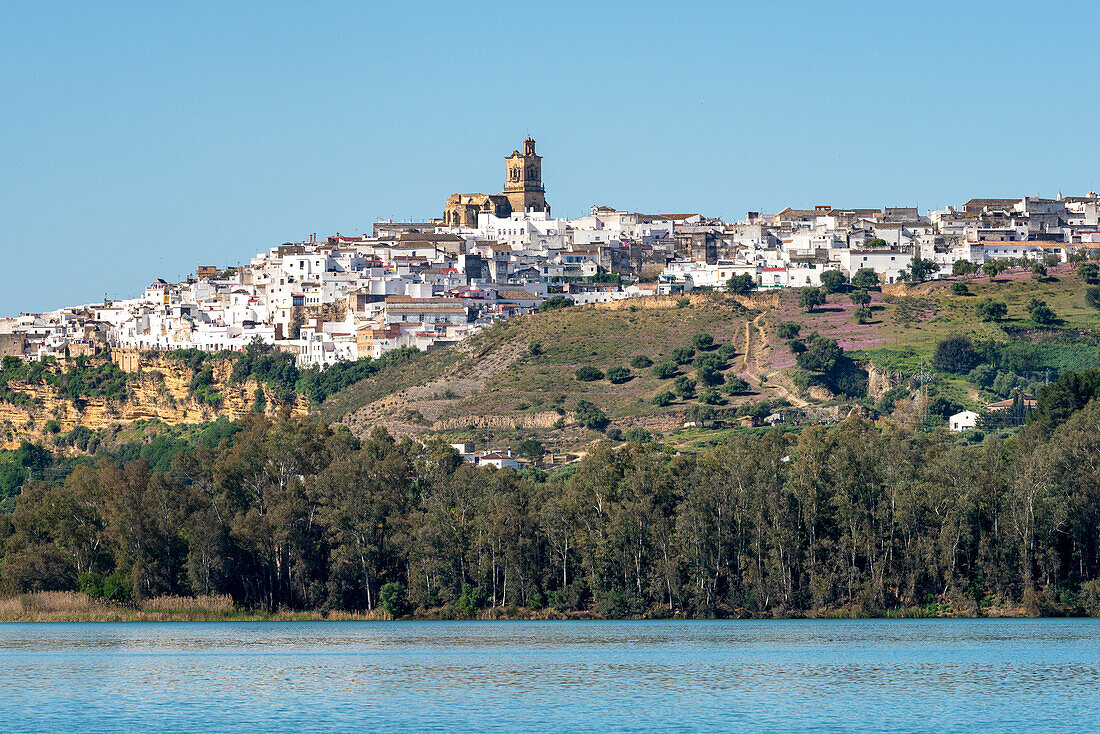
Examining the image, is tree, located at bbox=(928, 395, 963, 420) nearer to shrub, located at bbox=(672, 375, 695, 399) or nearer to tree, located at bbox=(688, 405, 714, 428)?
tree, located at bbox=(688, 405, 714, 428)

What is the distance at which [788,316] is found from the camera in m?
106

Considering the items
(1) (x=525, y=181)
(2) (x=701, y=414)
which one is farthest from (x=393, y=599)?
(1) (x=525, y=181)

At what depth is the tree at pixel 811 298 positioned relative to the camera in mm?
108000

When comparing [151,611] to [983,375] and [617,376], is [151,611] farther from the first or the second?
[983,375]

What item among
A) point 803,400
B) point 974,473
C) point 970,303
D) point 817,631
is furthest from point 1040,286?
point 817,631

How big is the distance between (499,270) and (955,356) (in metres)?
A: 41.5

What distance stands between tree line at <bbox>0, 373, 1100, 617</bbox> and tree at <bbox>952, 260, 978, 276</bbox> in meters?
55.9

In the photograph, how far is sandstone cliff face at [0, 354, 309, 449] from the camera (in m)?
114

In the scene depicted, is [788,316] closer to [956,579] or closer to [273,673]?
[956,579]

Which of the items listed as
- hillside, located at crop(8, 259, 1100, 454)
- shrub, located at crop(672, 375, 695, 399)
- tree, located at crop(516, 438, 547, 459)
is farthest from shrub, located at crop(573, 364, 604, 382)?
tree, located at crop(516, 438, 547, 459)

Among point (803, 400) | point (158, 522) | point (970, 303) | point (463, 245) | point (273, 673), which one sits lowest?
point (273, 673)

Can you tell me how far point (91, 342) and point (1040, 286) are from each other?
2507 inches

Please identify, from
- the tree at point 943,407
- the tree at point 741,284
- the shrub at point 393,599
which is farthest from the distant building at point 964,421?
the shrub at point 393,599

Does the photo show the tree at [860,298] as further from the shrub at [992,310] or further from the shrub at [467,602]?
the shrub at [467,602]
